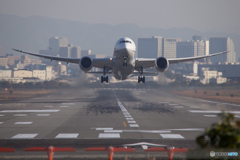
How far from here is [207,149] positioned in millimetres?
6246

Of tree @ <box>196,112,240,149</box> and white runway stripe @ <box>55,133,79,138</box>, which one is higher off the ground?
tree @ <box>196,112,240,149</box>

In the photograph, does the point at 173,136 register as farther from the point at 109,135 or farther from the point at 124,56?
Result: the point at 124,56

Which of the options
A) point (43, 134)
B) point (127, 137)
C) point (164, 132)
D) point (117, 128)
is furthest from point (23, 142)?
point (164, 132)

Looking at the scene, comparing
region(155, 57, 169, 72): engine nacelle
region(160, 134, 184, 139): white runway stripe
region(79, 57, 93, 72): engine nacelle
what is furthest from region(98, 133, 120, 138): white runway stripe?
region(155, 57, 169, 72): engine nacelle

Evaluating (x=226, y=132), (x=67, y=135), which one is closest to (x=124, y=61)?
(x=67, y=135)

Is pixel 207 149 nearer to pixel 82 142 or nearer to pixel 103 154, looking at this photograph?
pixel 103 154

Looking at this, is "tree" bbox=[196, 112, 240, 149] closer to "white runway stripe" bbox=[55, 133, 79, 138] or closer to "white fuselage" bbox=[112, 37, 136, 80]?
"white runway stripe" bbox=[55, 133, 79, 138]

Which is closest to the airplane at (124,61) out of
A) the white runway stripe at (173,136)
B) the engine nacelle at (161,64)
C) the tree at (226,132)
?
the engine nacelle at (161,64)

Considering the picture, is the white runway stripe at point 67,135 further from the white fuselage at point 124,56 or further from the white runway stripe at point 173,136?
the white fuselage at point 124,56

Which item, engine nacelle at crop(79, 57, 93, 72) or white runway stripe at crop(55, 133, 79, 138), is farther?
engine nacelle at crop(79, 57, 93, 72)

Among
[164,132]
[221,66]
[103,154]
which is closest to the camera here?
[103,154]

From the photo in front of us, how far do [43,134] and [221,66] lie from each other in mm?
187820

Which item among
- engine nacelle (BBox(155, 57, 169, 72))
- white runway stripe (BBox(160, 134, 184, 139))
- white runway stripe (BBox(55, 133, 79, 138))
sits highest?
engine nacelle (BBox(155, 57, 169, 72))

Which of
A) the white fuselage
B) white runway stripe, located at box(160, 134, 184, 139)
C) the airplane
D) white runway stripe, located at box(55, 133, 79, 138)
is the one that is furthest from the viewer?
the airplane
